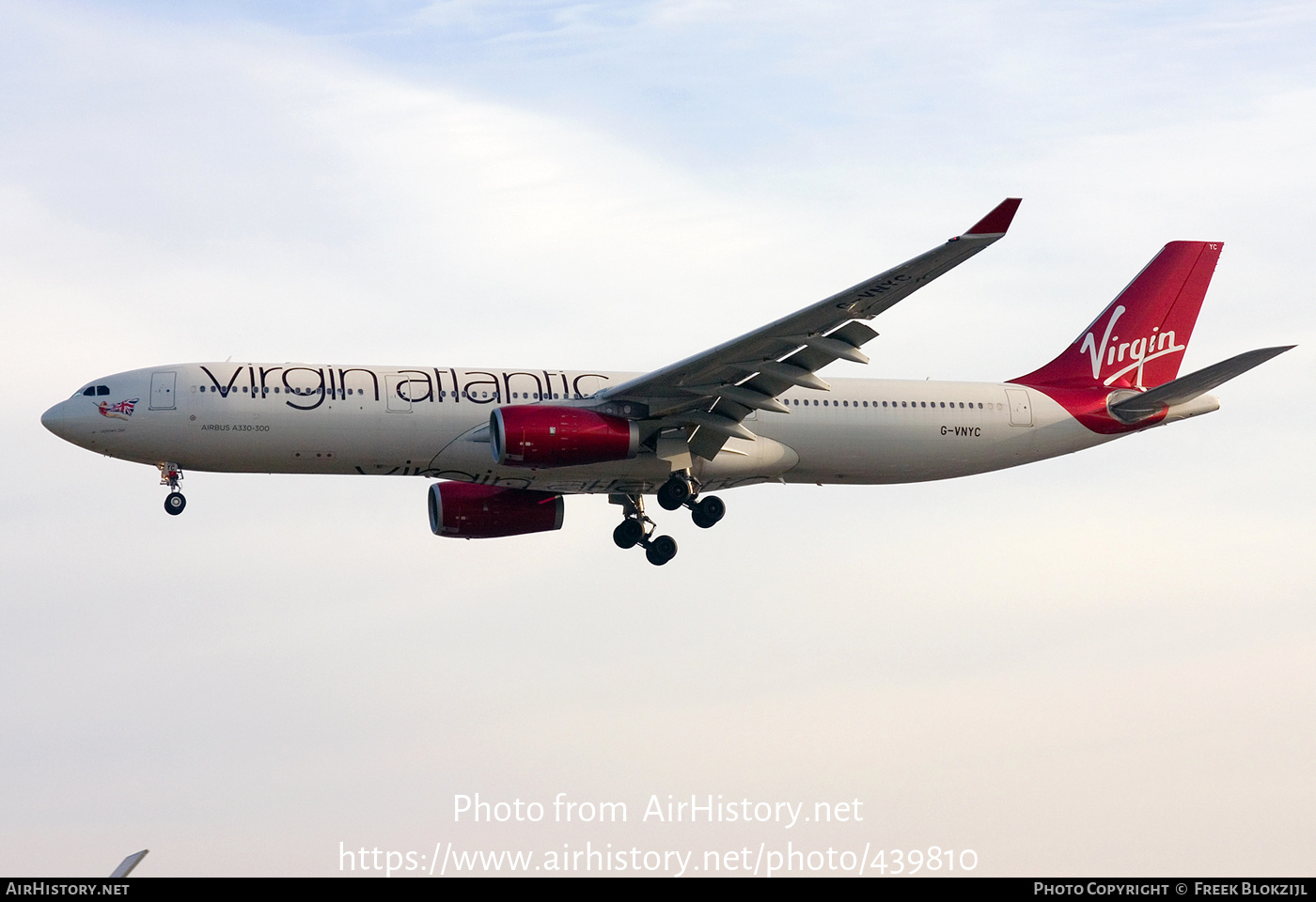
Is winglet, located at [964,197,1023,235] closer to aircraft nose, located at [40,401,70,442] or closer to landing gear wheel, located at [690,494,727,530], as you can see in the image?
landing gear wheel, located at [690,494,727,530]

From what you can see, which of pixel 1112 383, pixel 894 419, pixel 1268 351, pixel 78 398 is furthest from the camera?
pixel 1112 383

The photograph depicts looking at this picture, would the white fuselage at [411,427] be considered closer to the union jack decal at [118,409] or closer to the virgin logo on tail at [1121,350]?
the union jack decal at [118,409]

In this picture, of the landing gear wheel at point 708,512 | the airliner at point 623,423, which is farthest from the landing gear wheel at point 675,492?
the landing gear wheel at point 708,512

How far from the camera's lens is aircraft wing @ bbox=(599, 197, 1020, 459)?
108 feet

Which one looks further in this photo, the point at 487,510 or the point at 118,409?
the point at 487,510

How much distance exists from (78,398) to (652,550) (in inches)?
552

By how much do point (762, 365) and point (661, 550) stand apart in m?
7.27

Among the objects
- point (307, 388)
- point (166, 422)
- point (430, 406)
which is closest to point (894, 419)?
point (430, 406)

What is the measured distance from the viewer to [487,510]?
4266 centimetres

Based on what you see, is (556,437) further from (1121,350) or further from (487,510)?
(1121,350)

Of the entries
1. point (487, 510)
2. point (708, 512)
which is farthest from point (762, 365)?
point (487, 510)
